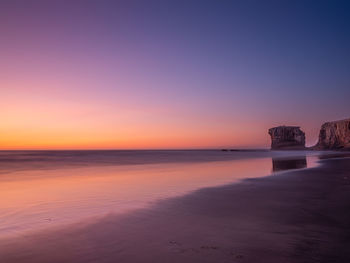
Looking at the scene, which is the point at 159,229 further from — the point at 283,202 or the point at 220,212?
the point at 283,202

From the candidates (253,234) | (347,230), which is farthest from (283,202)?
(253,234)

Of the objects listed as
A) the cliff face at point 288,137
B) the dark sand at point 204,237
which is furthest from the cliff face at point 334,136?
the dark sand at point 204,237

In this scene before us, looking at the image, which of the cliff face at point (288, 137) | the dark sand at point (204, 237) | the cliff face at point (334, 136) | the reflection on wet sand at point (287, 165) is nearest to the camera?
the dark sand at point (204, 237)

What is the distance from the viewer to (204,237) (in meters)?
6.71

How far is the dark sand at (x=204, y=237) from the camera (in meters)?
5.51

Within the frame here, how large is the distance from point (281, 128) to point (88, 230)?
581 feet

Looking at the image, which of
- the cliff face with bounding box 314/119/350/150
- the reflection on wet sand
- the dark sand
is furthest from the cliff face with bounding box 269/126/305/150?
the dark sand

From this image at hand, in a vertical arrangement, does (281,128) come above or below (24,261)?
above

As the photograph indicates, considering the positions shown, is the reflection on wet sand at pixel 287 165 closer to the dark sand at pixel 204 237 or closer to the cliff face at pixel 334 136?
the dark sand at pixel 204 237

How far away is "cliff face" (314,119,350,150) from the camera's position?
107 meters

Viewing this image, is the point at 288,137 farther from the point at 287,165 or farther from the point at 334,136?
the point at 287,165

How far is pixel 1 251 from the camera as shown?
598 centimetres

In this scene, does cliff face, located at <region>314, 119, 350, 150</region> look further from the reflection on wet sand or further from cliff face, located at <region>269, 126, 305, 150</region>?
the reflection on wet sand

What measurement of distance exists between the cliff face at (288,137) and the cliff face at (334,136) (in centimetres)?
3203
